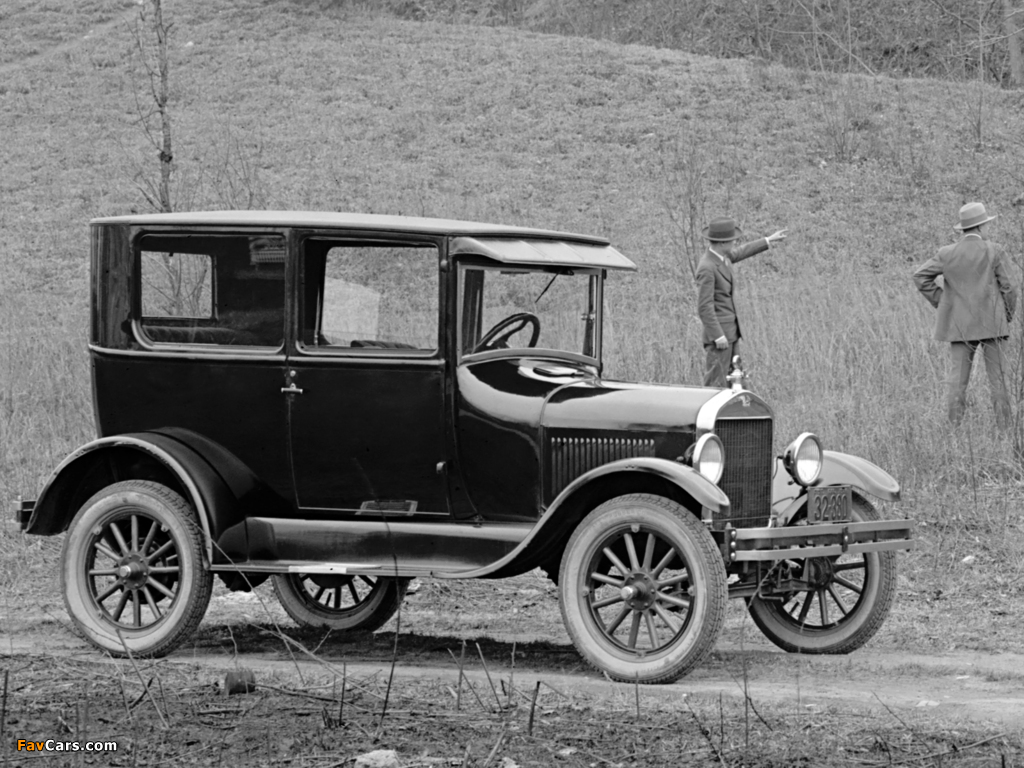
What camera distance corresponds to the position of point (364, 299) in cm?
693

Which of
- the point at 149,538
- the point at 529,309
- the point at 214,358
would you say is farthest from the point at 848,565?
the point at 149,538

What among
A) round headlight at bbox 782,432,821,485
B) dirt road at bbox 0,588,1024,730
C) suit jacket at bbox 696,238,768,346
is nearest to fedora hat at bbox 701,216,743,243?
suit jacket at bbox 696,238,768,346

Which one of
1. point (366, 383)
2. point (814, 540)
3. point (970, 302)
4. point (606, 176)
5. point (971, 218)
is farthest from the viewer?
point (606, 176)

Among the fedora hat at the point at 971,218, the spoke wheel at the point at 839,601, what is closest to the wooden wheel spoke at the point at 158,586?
the spoke wheel at the point at 839,601

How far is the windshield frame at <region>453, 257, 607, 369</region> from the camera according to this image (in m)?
6.73

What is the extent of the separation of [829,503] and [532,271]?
173cm

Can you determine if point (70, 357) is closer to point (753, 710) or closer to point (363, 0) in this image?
point (753, 710)

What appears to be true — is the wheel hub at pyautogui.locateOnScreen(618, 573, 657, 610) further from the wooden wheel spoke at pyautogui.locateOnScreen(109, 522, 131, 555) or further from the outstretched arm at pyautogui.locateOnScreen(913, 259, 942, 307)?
the outstretched arm at pyautogui.locateOnScreen(913, 259, 942, 307)

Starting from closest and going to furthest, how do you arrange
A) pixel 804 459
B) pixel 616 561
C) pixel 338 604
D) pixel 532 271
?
pixel 616 561, pixel 804 459, pixel 532 271, pixel 338 604

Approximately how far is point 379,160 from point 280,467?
23.3m

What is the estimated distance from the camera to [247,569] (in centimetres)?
671

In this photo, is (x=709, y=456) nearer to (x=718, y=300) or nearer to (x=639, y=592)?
(x=639, y=592)

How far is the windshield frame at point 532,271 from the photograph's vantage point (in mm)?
6730

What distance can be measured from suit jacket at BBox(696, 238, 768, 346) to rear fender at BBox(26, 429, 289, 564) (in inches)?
228
